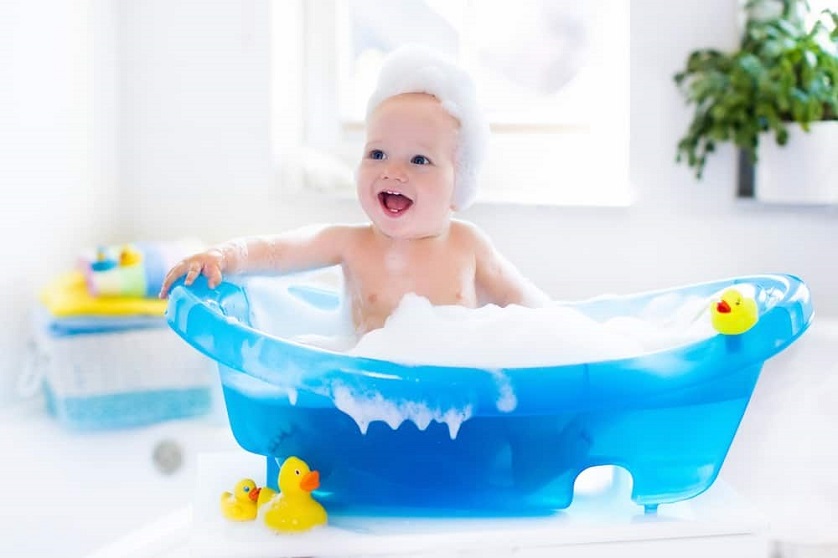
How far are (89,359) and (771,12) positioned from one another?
4.01 feet

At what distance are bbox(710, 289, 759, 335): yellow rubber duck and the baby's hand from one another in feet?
1.52

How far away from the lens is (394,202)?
105cm

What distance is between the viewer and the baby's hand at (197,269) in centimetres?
95

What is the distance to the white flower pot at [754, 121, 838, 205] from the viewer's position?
154 centimetres

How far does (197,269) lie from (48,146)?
2.99 feet

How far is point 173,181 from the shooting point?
1.94m

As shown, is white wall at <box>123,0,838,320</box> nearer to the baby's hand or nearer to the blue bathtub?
the blue bathtub

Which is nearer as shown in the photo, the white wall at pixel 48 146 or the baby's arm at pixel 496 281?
the baby's arm at pixel 496 281

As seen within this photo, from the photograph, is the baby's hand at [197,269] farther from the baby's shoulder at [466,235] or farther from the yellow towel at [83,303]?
the yellow towel at [83,303]

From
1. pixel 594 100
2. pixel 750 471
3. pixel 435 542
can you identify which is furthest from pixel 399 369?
pixel 594 100

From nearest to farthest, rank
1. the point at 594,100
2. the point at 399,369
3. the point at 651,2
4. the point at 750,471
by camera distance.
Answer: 1. the point at 399,369
2. the point at 750,471
3. the point at 651,2
4. the point at 594,100

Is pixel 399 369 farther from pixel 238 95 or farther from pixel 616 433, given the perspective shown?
pixel 238 95

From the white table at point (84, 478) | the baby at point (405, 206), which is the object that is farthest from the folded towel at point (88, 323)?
the baby at point (405, 206)

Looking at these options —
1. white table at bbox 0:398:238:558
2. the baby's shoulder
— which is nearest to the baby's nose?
the baby's shoulder
